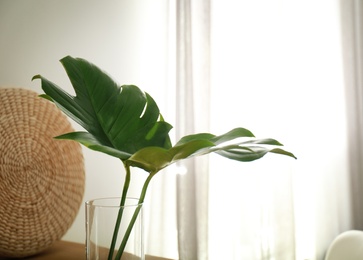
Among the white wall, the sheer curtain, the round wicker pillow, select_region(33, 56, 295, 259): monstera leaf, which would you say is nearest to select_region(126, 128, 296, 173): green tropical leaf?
select_region(33, 56, 295, 259): monstera leaf

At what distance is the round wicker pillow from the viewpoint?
1.17 metres

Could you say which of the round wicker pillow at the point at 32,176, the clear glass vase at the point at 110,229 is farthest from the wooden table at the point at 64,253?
the clear glass vase at the point at 110,229

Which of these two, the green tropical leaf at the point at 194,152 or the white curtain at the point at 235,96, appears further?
the white curtain at the point at 235,96

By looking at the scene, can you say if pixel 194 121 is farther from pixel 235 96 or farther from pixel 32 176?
pixel 32 176

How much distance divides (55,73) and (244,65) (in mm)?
795

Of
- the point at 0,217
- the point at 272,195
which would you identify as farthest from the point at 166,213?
the point at 0,217

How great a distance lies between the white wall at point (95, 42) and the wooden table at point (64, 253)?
46 cm

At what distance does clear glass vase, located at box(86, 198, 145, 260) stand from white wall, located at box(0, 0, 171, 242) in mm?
1193

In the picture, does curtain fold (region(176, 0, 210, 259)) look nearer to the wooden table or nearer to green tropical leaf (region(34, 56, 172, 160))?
the wooden table

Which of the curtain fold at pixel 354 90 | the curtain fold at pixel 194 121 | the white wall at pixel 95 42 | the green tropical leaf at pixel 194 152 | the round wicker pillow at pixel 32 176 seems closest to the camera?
the green tropical leaf at pixel 194 152

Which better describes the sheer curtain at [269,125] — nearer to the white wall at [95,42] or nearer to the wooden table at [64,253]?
the white wall at [95,42]

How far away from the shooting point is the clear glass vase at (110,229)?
0.66 meters

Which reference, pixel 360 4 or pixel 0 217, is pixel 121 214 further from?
pixel 360 4

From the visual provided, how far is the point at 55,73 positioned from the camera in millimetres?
1874
